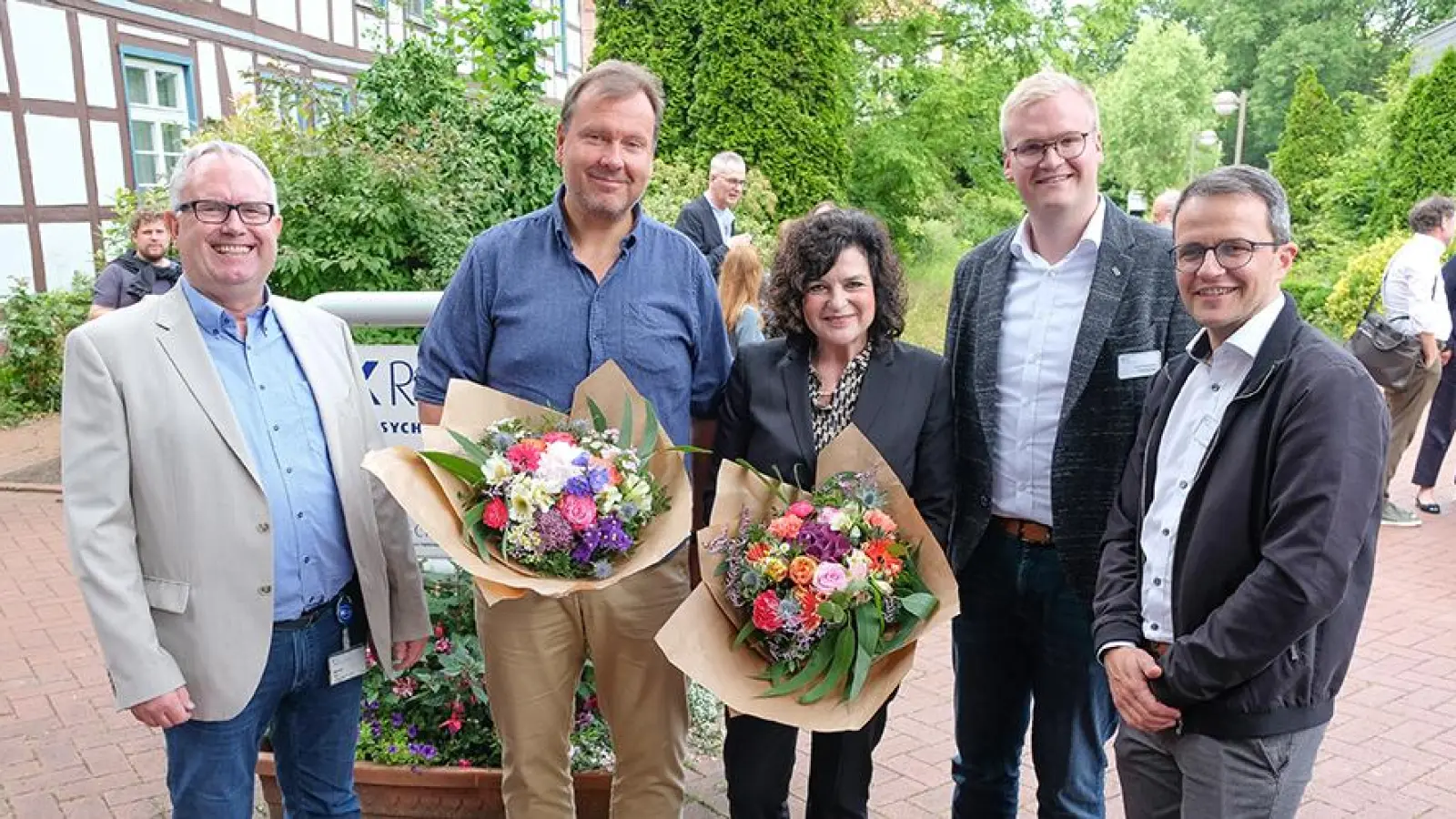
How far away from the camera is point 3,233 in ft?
34.9

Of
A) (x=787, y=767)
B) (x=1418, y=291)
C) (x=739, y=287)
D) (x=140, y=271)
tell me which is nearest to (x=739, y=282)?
(x=739, y=287)

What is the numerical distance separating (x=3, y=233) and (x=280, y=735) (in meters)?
10.4

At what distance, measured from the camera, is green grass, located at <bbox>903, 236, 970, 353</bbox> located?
11849 millimetres

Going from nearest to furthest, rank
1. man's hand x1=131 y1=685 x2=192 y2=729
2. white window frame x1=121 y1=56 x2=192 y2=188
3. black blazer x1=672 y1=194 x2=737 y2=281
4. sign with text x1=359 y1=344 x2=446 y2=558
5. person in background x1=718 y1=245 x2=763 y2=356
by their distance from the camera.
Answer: man's hand x1=131 y1=685 x2=192 y2=729 → sign with text x1=359 y1=344 x2=446 y2=558 → person in background x1=718 y1=245 x2=763 y2=356 → black blazer x1=672 y1=194 x2=737 y2=281 → white window frame x1=121 y1=56 x2=192 y2=188

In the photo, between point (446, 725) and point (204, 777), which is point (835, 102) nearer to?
point (446, 725)

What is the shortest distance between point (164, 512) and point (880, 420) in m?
1.70

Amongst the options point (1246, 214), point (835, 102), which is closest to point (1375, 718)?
point (1246, 214)

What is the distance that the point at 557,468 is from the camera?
7.75 feet

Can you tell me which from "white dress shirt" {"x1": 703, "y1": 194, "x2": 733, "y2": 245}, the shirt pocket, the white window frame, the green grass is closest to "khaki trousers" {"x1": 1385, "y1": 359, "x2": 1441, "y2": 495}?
the green grass

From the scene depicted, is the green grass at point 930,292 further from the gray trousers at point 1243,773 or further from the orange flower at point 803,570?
the gray trousers at point 1243,773

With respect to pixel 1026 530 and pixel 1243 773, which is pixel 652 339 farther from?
pixel 1243 773

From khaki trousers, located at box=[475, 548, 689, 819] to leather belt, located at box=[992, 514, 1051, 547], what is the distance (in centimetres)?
88

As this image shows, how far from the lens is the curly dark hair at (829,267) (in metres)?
2.75

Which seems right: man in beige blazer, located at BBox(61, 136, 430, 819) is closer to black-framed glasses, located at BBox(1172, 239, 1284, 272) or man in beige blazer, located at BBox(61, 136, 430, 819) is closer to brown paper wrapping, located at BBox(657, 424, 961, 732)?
brown paper wrapping, located at BBox(657, 424, 961, 732)
